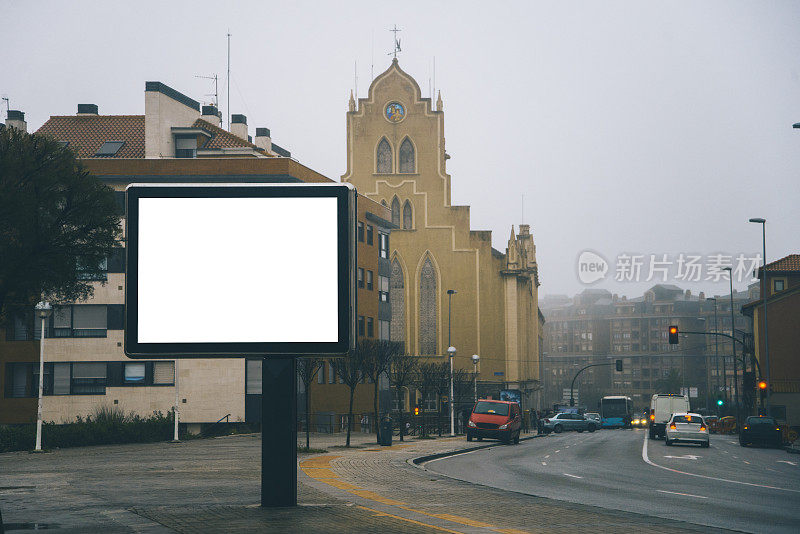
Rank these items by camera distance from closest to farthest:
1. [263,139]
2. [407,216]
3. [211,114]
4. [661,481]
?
[661,481], [211,114], [263,139], [407,216]

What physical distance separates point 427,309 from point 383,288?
925 inches

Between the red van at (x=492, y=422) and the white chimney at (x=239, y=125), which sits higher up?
the white chimney at (x=239, y=125)

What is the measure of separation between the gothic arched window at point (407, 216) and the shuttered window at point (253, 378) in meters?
42.7

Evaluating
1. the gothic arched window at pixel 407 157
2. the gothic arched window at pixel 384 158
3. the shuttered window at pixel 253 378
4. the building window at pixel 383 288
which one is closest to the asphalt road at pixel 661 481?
the shuttered window at pixel 253 378

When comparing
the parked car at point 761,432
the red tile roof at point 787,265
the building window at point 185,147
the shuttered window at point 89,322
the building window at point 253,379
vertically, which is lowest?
the parked car at point 761,432

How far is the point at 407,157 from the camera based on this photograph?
9188 centimetres

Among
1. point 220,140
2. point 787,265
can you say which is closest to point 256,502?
point 220,140

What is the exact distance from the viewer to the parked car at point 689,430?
131 feet

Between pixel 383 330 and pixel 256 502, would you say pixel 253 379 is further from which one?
pixel 256 502

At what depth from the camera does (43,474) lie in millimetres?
21500

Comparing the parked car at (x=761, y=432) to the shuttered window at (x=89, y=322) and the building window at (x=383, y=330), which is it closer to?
the building window at (x=383, y=330)

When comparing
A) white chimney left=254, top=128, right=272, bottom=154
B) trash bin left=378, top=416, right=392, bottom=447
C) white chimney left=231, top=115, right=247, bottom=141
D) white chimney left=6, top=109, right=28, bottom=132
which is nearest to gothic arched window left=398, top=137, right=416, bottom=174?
white chimney left=254, top=128, right=272, bottom=154

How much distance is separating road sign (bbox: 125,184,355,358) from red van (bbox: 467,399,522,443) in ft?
101

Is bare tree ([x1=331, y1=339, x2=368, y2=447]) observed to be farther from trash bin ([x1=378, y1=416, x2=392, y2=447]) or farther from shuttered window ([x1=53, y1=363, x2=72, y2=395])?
shuttered window ([x1=53, y1=363, x2=72, y2=395])
